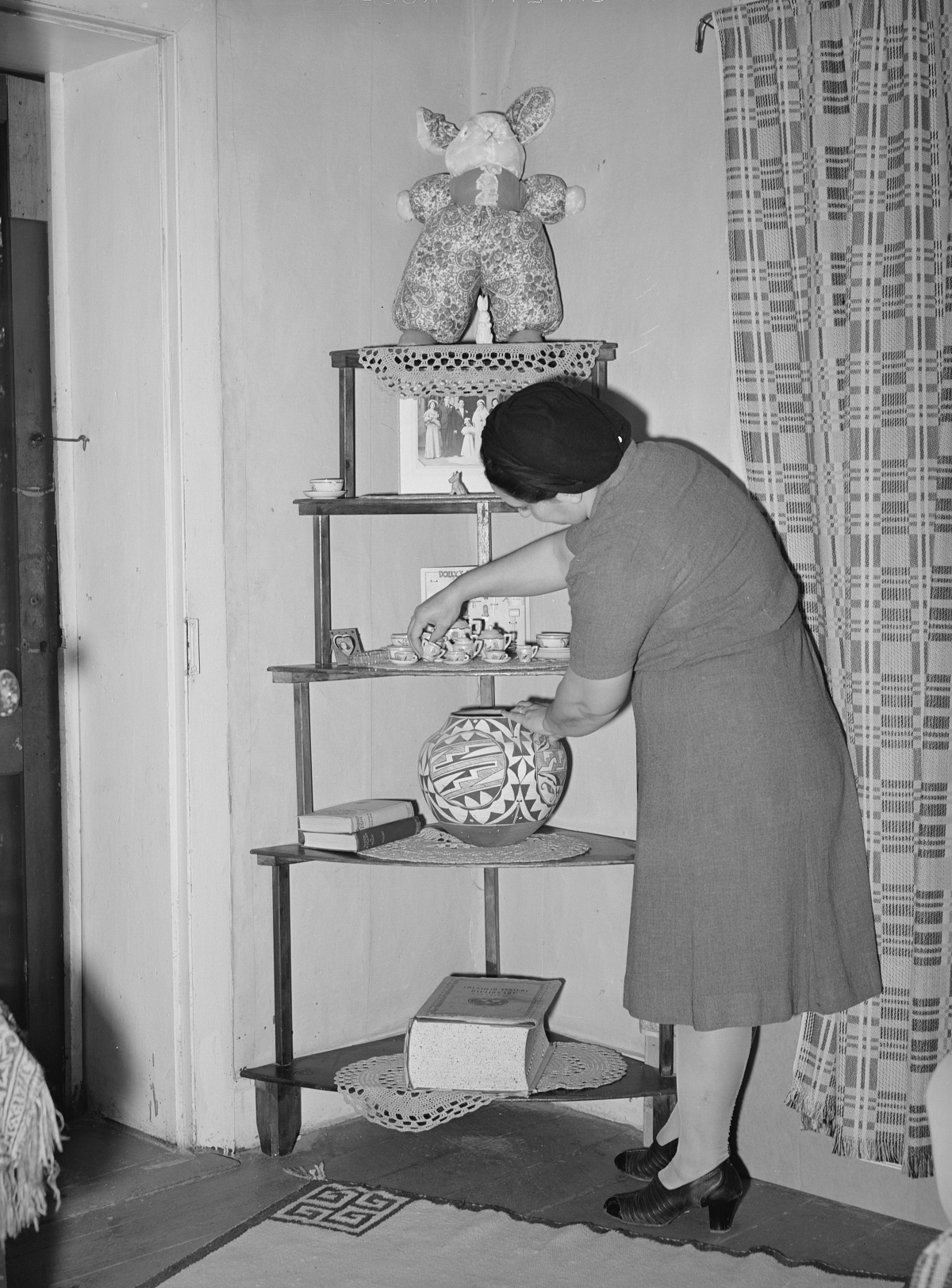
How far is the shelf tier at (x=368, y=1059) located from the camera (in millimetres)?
2484

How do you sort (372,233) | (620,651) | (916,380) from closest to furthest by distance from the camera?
1. (620,651)
2. (916,380)
3. (372,233)

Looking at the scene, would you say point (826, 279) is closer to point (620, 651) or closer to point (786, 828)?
point (620, 651)

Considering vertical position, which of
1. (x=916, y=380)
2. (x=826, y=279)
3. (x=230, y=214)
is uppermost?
(x=230, y=214)

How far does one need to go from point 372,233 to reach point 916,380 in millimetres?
1172

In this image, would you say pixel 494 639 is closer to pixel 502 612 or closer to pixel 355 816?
pixel 502 612

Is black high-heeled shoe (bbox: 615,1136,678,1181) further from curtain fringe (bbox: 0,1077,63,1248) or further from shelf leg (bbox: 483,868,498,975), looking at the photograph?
curtain fringe (bbox: 0,1077,63,1248)

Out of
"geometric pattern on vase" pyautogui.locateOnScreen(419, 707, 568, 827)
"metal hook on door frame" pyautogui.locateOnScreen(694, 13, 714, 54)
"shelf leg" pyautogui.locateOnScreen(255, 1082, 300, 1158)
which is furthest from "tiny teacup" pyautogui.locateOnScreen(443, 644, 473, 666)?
"metal hook on door frame" pyautogui.locateOnScreen(694, 13, 714, 54)

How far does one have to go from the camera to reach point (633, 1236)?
7.41 feet

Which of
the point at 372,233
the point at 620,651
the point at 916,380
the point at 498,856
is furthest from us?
the point at 372,233

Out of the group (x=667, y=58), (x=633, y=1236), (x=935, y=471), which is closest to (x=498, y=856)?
(x=633, y=1236)

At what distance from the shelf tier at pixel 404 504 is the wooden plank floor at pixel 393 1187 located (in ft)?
4.04

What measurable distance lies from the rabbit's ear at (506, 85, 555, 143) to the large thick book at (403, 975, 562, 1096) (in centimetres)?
170

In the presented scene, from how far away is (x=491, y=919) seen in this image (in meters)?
2.86

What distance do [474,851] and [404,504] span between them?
2.19ft
